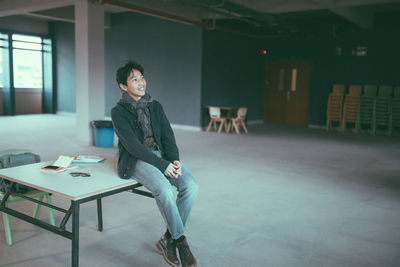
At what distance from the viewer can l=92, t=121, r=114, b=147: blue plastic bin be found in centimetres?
805

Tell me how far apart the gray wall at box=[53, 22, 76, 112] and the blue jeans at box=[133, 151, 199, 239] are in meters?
12.5

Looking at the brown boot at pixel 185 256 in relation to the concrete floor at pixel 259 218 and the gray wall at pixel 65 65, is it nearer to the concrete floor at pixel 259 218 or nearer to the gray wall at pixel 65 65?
the concrete floor at pixel 259 218

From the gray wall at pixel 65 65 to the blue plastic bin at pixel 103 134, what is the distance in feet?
23.0

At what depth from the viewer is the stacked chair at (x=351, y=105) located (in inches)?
460

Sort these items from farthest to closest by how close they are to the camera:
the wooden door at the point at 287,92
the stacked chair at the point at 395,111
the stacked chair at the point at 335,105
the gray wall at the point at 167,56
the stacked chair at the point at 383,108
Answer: the wooden door at the point at 287,92
the stacked chair at the point at 335,105
the gray wall at the point at 167,56
the stacked chair at the point at 383,108
the stacked chair at the point at 395,111

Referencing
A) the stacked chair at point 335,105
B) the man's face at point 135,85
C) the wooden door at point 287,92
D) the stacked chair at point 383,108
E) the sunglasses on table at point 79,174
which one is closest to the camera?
the sunglasses on table at point 79,174

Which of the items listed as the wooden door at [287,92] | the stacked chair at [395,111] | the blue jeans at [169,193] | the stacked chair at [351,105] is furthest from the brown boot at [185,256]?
the wooden door at [287,92]

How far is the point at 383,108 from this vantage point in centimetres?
1125

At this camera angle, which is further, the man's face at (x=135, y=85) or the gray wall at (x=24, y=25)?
the gray wall at (x=24, y=25)

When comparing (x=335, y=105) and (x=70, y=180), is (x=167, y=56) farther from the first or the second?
(x=70, y=180)

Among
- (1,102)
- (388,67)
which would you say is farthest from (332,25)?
(1,102)

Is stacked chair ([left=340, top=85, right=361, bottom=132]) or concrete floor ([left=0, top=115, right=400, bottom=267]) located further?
stacked chair ([left=340, top=85, right=361, bottom=132])

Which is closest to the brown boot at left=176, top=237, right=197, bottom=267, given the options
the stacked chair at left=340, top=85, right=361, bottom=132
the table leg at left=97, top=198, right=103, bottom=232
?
the table leg at left=97, top=198, right=103, bottom=232

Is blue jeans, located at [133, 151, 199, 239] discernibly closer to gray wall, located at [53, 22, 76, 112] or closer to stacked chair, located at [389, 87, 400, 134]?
stacked chair, located at [389, 87, 400, 134]
